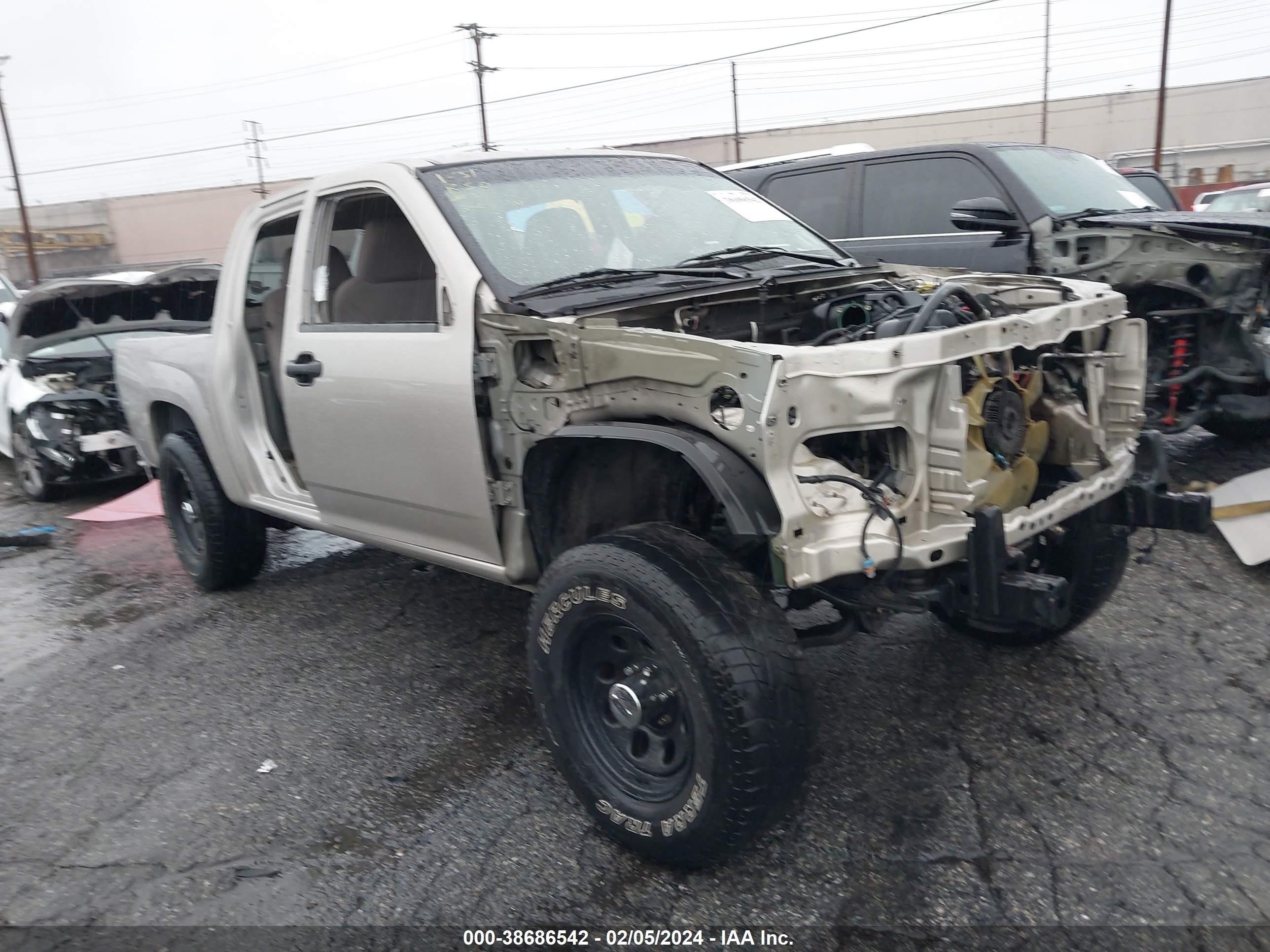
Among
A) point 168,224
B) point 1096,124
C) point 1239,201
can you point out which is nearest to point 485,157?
point 1239,201

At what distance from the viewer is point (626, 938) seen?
8.34 feet

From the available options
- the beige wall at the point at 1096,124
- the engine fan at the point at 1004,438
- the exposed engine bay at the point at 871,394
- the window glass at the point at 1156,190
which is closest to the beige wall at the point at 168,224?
the beige wall at the point at 1096,124

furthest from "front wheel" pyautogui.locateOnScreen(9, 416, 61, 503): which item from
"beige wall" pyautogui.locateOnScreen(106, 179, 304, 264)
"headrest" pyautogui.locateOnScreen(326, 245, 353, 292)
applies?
"beige wall" pyautogui.locateOnScreen(106, 179, 304, 264)

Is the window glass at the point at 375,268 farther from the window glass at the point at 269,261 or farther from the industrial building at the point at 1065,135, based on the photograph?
the industrial building at the point at 1065,135

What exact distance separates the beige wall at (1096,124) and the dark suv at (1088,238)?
4356 centimetres

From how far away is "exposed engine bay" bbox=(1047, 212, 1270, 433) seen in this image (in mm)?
5531

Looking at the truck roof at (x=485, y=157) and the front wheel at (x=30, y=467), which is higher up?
the truck roof at (x=485, y=157)

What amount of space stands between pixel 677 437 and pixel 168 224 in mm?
69533

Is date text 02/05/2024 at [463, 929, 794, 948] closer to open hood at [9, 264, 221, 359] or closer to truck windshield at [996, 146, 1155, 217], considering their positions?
truck windshield at [996, 146, 1155, 217]

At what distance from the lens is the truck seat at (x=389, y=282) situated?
3895 mm

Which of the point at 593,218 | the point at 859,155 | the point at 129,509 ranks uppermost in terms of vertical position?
the point at 859,155

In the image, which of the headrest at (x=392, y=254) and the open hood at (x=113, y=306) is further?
the open hood at (x=113, y=306)

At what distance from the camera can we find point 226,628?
16.3 feet

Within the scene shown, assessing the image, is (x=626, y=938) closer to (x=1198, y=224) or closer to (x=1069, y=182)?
(x=1198, y=224)
